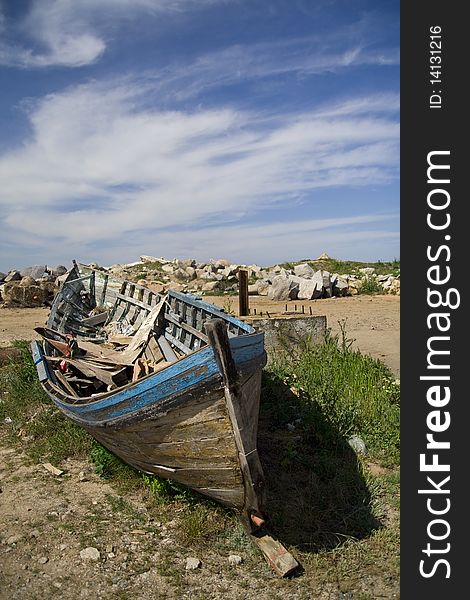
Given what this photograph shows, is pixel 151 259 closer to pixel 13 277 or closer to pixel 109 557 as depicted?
pixel 13 277

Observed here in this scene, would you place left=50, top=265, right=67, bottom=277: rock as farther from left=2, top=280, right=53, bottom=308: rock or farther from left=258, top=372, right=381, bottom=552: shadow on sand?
left=258, top=372, right=381, bottom=552: shadow on sand

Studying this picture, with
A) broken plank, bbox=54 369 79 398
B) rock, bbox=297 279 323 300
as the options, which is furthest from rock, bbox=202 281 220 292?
broken plank, bbox=54 369 79 398

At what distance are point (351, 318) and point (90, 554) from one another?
1114cm

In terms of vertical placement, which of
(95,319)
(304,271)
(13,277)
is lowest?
(95,319)

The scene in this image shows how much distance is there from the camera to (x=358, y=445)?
568 cm

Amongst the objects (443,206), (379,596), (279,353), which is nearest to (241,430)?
(379,596)

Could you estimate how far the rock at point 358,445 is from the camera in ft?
18.5

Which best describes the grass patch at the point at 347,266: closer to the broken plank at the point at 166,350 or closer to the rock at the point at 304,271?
the rock at the point at 304,271

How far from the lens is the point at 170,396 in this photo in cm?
391

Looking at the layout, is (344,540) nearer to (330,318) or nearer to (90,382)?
(90,382)

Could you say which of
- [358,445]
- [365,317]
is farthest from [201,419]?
[365,317]

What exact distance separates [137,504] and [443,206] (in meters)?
3.50

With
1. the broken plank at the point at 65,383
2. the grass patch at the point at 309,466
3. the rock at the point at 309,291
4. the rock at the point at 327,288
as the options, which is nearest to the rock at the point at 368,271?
the rock at the point at 327,288

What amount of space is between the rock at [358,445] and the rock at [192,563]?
87.8 inches
